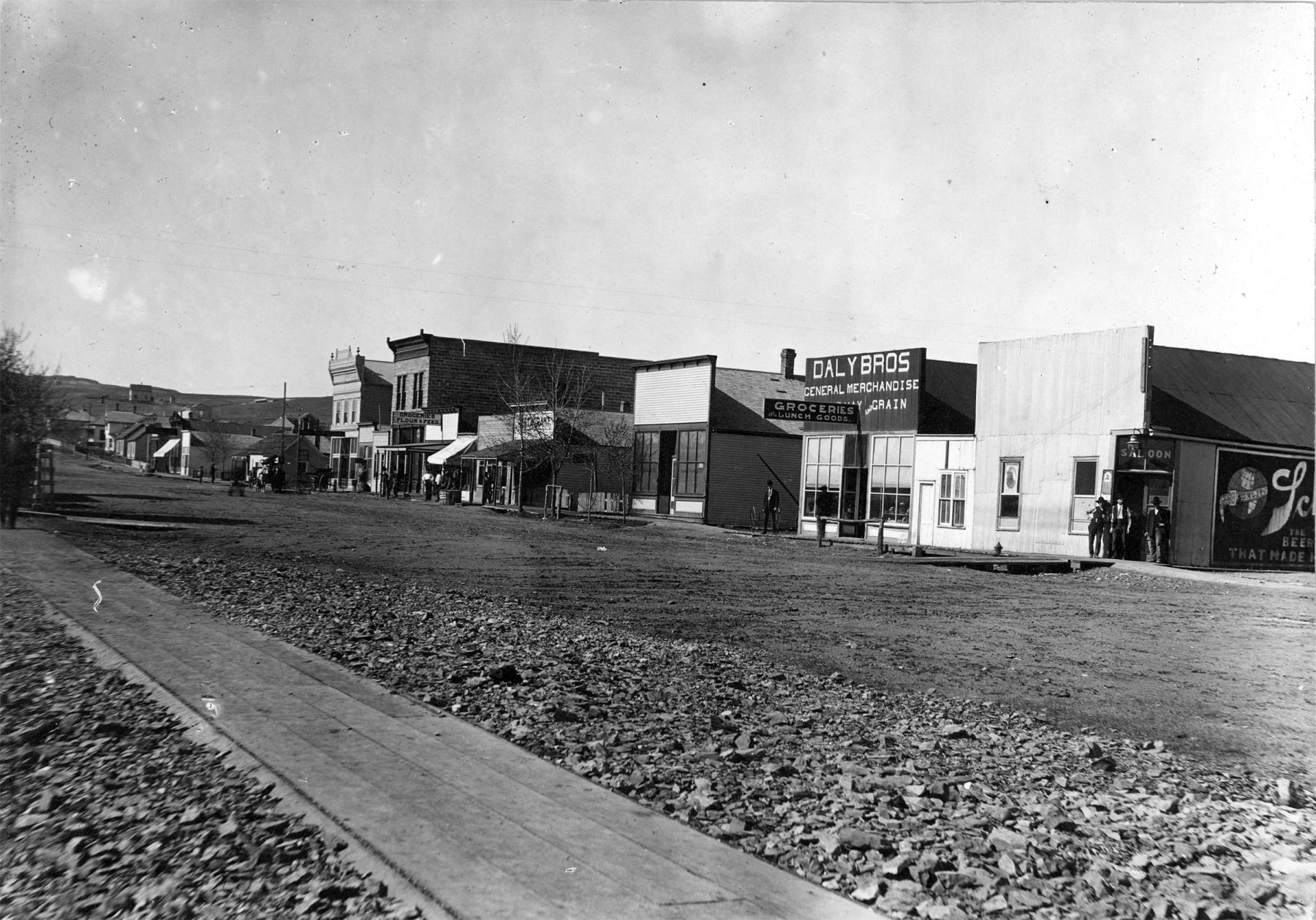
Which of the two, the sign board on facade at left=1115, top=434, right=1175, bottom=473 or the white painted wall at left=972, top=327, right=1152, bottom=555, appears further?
the white painted wall at left=972, top=327, right=1152, bottom=555

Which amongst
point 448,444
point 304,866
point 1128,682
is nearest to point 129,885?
point 304,866

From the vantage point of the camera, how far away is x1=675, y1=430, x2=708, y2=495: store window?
41406 millimetres

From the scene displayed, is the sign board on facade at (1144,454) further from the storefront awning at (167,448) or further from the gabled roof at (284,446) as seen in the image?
the storefront awning at (167,448)

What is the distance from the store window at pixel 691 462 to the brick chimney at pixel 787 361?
774cm

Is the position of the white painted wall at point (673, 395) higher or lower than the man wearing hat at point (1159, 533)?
higher

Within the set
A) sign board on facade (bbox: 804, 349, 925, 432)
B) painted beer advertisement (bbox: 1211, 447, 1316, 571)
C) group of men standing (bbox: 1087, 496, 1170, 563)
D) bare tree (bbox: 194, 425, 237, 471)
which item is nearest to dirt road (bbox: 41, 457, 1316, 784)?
painted beer advertisement (bbox: 1211, 447, 1316, 571)

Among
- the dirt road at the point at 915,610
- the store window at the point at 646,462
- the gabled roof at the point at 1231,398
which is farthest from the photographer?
the store window at the point at 646,462

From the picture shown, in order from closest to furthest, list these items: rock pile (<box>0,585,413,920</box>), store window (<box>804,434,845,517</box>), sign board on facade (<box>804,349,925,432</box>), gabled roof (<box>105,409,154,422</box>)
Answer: rock pile (<box>0,585,413,920</box>), sign board on facade (<box>804,349,925,432</box>), store window (<box>804,434,845,517</box>), gabled roof (<box>105,409,154,422</box>)

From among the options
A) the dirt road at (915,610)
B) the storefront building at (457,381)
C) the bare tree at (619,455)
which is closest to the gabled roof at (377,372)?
the storefront building at (457,381)

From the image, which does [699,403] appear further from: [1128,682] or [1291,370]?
[1128,682]

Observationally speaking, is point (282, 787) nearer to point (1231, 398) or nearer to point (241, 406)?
point (1231, 398)

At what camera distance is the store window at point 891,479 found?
106 ft

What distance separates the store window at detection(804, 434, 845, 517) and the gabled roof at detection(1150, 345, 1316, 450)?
1095 cm

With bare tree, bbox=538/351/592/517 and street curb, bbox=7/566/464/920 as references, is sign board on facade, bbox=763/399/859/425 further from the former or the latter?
street curb, bbox=7/566/464/920
